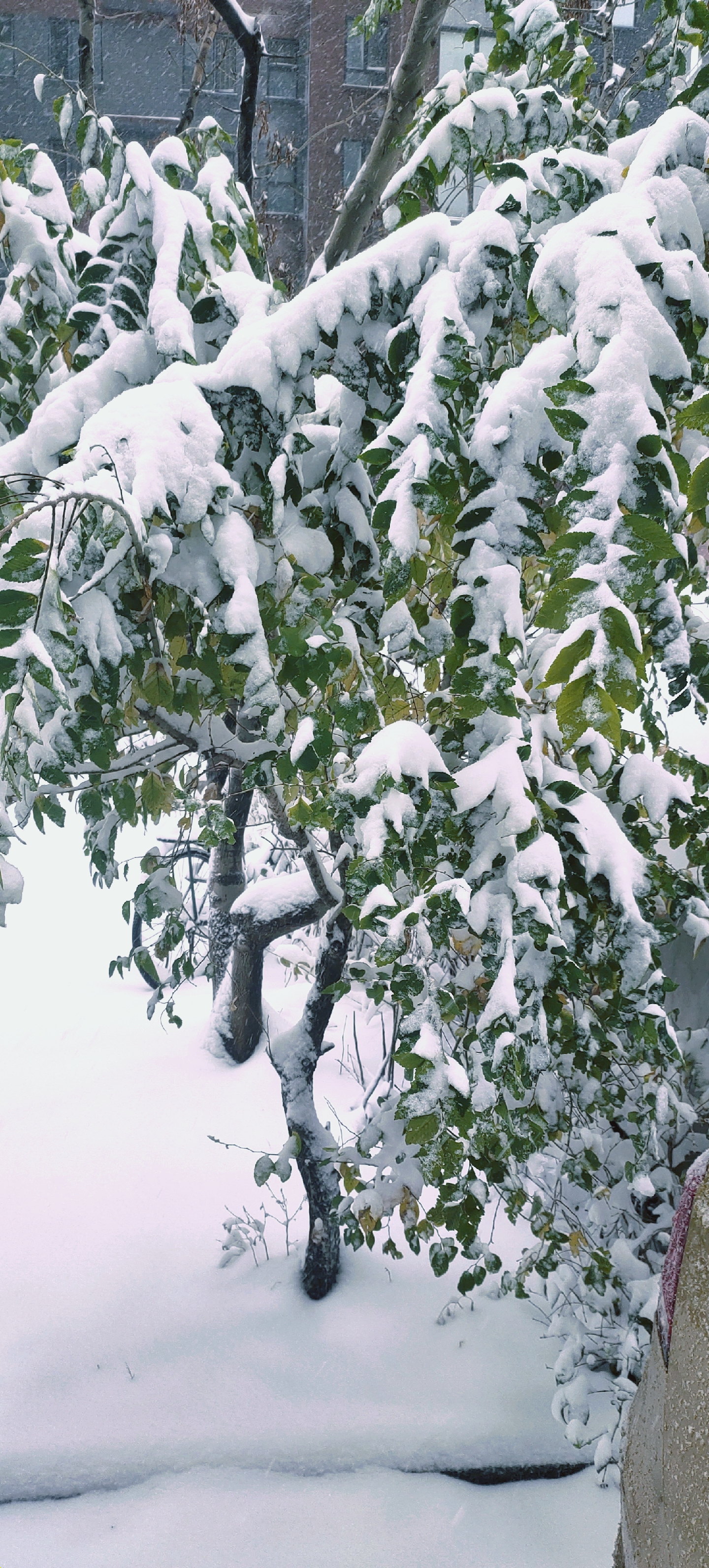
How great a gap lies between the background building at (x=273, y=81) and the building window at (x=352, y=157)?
20mm

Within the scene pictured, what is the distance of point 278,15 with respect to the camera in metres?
12.6

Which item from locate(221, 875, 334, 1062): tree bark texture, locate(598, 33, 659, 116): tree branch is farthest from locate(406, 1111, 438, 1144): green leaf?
locate(598, 33, 659, 116): tree branch

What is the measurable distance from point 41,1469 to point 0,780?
1830 millimetres

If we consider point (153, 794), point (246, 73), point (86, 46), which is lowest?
point (153, 794)

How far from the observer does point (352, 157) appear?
1396cm

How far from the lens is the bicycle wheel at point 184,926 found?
2637mm

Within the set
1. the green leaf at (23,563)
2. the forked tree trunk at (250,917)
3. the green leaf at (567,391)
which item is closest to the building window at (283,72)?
the forked tree trunk at (250,917)

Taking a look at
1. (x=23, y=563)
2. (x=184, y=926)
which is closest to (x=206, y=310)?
(x=23, y=563)

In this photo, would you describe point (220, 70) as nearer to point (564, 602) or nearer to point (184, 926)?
point (184, 926)

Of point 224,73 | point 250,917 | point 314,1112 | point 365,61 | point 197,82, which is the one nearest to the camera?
point 314,1112

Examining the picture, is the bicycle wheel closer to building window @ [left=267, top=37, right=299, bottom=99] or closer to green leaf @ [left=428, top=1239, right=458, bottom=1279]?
green leaf @ [left=428, top=1239, right=458, bottom=1279]

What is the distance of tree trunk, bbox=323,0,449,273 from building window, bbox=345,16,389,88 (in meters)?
12.5

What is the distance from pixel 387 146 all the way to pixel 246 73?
3.85ft

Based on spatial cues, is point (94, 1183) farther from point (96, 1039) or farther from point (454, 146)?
point (454, 146)
